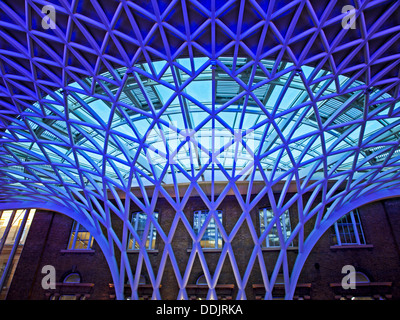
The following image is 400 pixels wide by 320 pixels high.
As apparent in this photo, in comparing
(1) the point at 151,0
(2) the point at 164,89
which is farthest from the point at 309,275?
(1) the point at 151,0

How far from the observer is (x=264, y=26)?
482 inches

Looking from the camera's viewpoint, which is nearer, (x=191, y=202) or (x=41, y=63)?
(x=41, y=63)

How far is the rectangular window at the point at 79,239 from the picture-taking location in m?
27.6

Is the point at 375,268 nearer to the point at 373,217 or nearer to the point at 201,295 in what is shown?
the point at 373,217

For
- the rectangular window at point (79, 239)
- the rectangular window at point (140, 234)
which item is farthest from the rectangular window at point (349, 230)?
the rectangular window at point (79, 239)

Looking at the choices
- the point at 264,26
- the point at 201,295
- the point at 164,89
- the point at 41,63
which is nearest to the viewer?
the point at 264,26

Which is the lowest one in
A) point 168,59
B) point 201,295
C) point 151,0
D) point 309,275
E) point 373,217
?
point 201,295

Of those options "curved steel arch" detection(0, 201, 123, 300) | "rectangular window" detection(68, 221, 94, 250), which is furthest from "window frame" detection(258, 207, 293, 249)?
"rectangular window" detection(68, 221, 94, 250)

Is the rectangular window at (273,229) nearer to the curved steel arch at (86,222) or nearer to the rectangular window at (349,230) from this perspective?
the rectangular window at (349,230)

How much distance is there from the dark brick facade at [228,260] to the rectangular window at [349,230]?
0.57m

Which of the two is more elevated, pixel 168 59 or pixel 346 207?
pixel 168 59

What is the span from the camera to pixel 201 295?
23.1 meters

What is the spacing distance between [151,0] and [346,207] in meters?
22.0
